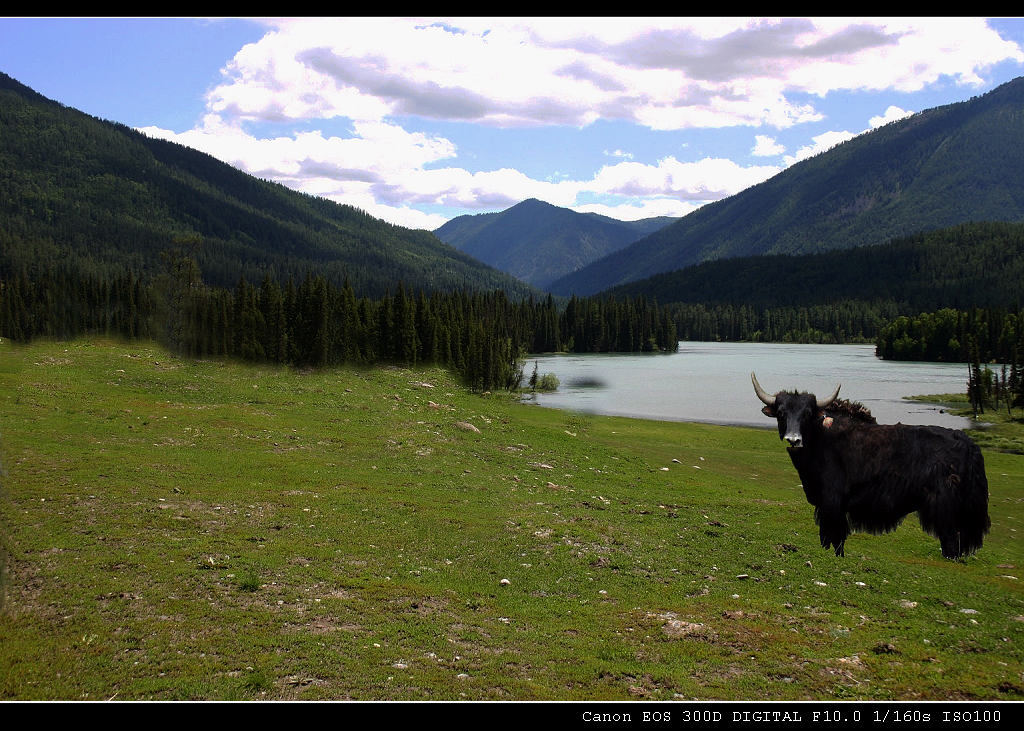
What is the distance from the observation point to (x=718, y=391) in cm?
6569

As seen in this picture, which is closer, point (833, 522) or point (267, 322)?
point (833, 522)

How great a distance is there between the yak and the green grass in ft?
9.77

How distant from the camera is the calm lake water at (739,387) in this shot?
40.2 metres

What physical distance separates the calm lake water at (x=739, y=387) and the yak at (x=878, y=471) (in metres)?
21.1

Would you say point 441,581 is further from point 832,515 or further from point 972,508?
point 972,508

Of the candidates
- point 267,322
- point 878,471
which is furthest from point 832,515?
point 267,322

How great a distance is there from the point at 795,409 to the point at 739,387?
59.7 m

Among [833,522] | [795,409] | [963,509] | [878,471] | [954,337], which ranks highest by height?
[954,337]

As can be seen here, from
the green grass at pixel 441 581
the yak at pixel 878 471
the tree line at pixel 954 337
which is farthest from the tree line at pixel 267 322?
the yak at pixel 878 471

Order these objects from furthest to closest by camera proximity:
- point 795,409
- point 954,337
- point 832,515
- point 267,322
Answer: point 954,337 < point 267,322 < point 832,515 < point 795,409

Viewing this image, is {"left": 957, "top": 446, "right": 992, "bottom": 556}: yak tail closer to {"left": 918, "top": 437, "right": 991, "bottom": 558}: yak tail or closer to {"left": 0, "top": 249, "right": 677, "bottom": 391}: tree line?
{"left": 918, "top": 437, "right": 991, "bottom": 558}: yak tail

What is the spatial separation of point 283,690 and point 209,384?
35.7 meters

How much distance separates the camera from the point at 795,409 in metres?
5.99

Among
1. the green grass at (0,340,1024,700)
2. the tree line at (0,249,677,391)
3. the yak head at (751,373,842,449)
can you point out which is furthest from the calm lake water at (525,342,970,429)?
the yak head at (751,373,842,449)
